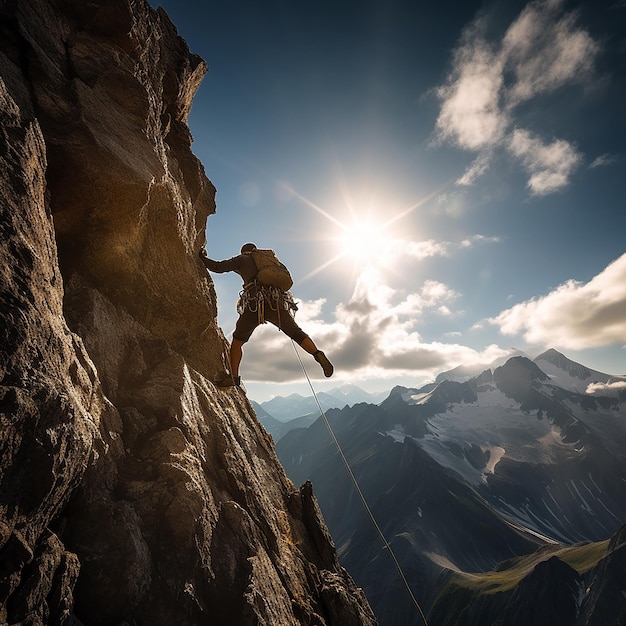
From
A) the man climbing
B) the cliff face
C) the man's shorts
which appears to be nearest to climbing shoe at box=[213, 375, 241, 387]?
the cliff face

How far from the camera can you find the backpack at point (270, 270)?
400 inches

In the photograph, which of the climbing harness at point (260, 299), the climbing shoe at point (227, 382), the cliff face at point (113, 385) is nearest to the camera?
the cliff face at point (113, 385)

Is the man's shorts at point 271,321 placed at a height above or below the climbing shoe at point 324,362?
above

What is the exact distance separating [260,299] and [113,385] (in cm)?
416

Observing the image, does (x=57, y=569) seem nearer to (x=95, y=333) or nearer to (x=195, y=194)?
(x=95, y=333)

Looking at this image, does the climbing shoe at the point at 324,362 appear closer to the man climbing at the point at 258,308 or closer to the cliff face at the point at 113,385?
the man climbing at the point at 258,308

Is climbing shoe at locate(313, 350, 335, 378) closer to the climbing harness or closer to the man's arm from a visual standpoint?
the climbing harness

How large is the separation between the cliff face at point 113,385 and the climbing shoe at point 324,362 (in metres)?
3.25

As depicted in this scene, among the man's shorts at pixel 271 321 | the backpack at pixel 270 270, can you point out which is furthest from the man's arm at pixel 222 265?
the man's shorts at pixel 271 321

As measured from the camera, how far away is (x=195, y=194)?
1416 centimetres

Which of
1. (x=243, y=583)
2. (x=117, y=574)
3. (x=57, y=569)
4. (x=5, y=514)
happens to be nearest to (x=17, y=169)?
(x=5, y=514)

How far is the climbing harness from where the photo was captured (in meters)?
10.0

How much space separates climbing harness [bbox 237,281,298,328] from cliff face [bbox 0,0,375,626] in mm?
1498

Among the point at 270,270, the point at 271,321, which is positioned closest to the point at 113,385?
Answer: the point at 271,321
